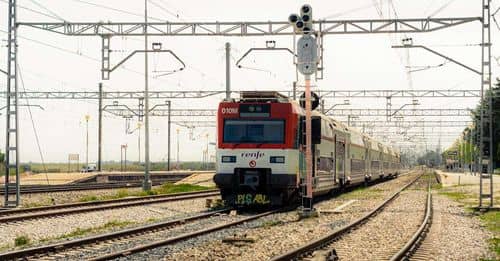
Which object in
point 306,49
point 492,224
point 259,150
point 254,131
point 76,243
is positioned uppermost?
point 306,49

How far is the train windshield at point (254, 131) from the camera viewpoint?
73.2ft

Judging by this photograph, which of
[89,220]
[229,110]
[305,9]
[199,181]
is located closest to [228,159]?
[229,110]

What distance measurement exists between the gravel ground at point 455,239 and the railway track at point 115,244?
4.86m

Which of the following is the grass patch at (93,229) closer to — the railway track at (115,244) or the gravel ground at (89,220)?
the gravel ground at (89,220)

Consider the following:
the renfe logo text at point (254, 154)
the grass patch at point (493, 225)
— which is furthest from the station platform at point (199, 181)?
the grass patch at point (493, 225)

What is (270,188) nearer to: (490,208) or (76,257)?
(490,208)

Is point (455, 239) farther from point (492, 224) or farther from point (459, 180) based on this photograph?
point (459, 180)

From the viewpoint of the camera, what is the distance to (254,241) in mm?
14227

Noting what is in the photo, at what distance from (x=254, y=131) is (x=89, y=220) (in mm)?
5810

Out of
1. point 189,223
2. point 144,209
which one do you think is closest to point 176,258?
point 189,223

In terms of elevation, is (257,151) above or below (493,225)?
above

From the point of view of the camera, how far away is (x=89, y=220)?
19.9m

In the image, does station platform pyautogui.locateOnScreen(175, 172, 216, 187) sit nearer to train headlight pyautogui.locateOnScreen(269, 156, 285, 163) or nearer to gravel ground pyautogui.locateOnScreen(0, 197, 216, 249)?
gravel ground pyautogui.locateOnScreen(0, 197, 216, 249)

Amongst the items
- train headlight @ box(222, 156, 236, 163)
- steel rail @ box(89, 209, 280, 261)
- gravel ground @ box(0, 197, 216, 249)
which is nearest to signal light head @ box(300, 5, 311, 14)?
train headlight @ box(222, 156, 236, 163)
